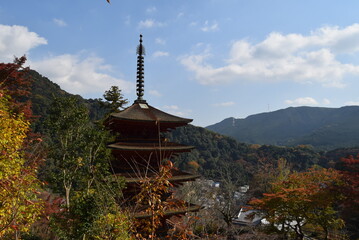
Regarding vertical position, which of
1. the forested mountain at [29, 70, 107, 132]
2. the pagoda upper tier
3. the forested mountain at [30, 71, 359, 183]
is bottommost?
the forested mountain at [30, 71, 359, 183]

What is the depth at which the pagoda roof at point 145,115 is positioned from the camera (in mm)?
10353

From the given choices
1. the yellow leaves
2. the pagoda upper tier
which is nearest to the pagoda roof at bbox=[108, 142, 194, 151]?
the pagoda upper tier

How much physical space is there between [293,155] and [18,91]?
5750cm

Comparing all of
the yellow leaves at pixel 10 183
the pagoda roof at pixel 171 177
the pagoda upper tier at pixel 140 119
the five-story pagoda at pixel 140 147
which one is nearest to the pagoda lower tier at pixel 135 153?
the five-story pagoda at pixel 140 147

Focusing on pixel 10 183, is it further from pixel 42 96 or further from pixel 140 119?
pixel 42 96

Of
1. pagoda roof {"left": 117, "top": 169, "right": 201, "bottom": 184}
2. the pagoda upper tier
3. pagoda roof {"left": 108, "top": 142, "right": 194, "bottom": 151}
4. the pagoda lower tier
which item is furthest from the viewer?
the pagoda upper tier

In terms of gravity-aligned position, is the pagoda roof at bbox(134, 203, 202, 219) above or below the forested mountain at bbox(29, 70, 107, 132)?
below

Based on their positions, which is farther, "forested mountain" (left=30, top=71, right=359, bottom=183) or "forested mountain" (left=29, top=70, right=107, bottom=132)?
"forested mountain" (left=30, top=71, right=359, bottom=183)

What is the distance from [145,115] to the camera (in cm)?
1107

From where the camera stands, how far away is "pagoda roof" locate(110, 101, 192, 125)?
1035 centimetres

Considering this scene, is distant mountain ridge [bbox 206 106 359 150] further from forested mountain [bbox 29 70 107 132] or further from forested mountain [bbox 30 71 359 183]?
forested mountain [bbox 29 70 107 132]

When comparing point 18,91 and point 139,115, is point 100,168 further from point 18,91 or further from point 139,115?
point 18,91

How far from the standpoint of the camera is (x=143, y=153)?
10.6 m

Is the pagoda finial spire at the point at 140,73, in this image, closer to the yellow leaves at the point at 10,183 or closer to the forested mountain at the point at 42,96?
the yellow leaves at the point at 10,183
